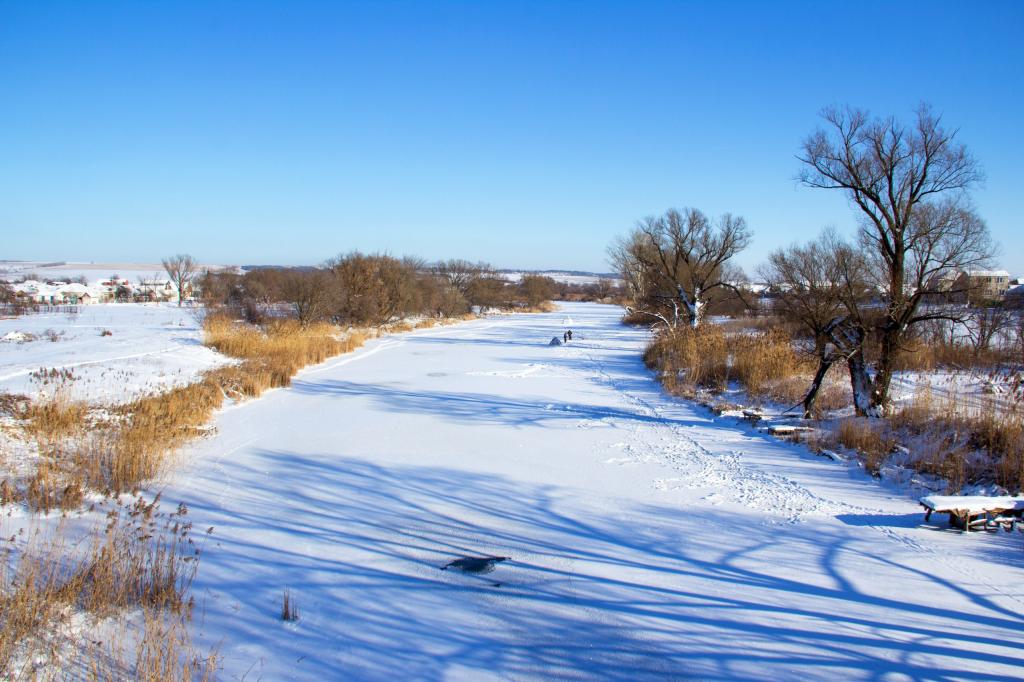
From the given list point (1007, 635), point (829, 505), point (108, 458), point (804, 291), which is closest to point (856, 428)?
point (829, 505)

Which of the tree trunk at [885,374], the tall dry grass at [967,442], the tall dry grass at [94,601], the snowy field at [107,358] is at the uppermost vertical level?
the tree trunk at [885,374]

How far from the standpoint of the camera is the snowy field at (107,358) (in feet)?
32.0

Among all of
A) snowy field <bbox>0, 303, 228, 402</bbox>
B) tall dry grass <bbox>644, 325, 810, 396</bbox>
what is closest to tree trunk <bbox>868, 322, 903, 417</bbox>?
tall dry grass <bbox>644, 325, 810, 396</bbox>

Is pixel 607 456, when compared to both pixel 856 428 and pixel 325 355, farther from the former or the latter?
pixel 325 355

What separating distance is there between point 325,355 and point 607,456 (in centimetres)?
1400

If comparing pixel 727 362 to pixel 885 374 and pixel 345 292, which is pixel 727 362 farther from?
pixel 345 292

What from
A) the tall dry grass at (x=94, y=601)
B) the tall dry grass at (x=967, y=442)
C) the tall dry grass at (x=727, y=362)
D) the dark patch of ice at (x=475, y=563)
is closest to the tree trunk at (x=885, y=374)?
the tall dry grass at (x=967, y=442)

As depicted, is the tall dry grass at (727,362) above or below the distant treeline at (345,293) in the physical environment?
below

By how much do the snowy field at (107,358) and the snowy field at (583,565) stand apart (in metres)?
3.19

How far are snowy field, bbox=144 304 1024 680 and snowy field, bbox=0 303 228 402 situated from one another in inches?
126

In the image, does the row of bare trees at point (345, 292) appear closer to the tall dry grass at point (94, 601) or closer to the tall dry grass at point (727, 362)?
the tall dry grass at point (727, 362)

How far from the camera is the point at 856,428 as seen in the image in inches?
308

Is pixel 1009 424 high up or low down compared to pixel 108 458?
up

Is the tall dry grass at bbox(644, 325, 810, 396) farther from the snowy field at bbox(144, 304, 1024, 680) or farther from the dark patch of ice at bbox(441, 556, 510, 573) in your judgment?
the dark patch of ice at bbox(441, 556, 510, 573)
